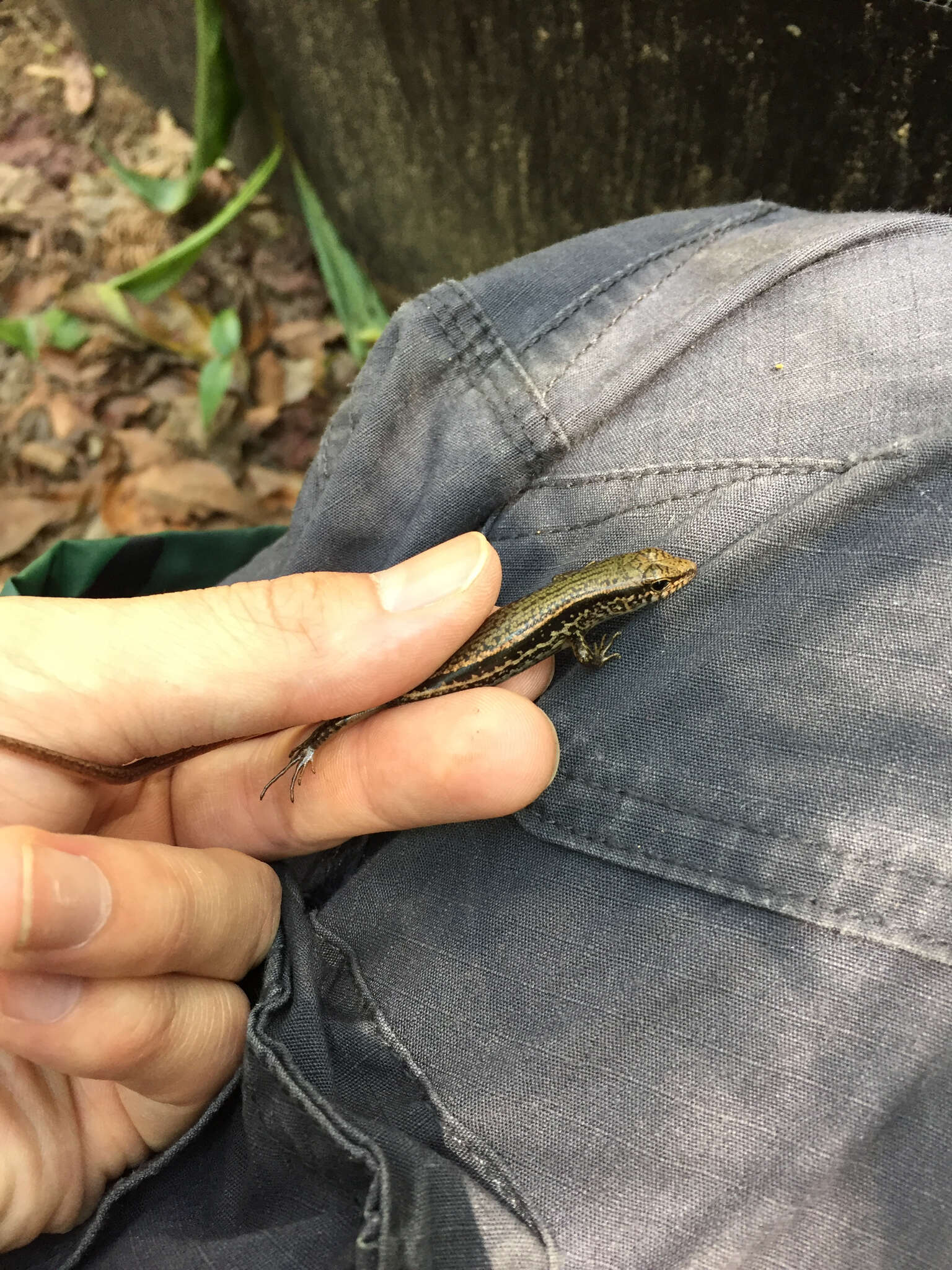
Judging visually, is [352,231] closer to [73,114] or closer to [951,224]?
[73,114]

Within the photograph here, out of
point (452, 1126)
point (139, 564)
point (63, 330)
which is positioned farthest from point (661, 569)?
point (63, 330)

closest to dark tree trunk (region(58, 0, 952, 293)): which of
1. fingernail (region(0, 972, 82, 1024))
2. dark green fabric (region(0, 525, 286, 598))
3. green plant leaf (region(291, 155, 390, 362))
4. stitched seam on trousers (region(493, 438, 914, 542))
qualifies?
green plant leaf (region(291, 155, 390, 362))

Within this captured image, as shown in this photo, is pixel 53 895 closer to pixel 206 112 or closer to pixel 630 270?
pixel 630 270

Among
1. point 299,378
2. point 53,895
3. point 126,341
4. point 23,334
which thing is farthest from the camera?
point 299,378

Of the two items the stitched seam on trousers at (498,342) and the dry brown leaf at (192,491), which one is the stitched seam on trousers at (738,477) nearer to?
the stitched seam on trousers at (498,342)

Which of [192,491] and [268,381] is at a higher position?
[268,381]

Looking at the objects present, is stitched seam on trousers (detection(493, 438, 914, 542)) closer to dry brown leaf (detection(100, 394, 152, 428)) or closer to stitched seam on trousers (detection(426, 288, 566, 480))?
stitched seam on trousers (detection(426, 288, 566, 480))
